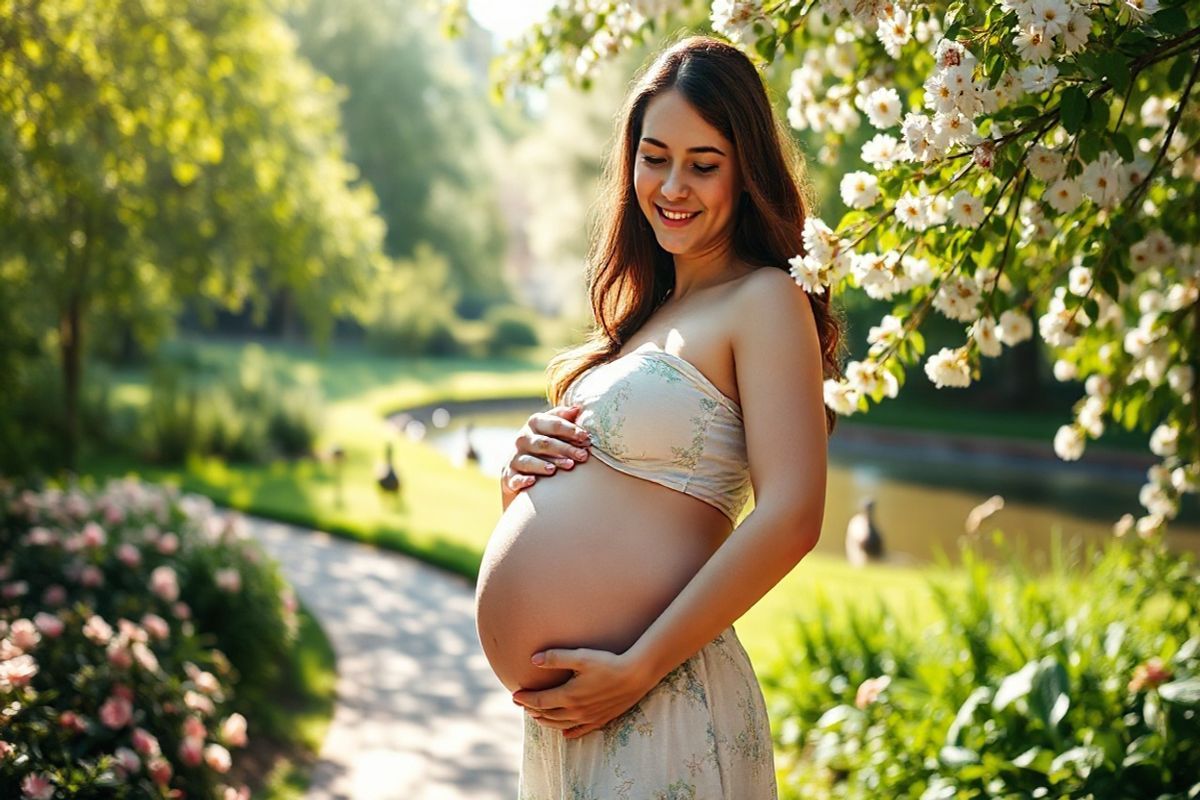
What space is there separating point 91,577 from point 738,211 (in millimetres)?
3289

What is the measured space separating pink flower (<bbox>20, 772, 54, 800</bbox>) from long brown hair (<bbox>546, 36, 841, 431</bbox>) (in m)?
1.54

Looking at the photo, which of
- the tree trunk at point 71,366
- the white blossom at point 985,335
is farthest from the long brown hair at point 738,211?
the tree trunk at point 71,366

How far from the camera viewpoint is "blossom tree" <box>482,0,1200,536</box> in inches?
77.1

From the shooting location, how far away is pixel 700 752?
1934mm

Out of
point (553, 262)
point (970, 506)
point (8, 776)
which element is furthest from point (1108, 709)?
point (553, 262)

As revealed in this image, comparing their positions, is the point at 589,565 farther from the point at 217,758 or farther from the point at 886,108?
the point at 217,758

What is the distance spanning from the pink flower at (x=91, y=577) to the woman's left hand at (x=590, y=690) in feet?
9.92

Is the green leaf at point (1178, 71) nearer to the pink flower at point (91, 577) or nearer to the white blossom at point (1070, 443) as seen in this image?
the white blossom at point (1070, 443)

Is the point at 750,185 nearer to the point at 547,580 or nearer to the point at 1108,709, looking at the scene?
the point at 547,580

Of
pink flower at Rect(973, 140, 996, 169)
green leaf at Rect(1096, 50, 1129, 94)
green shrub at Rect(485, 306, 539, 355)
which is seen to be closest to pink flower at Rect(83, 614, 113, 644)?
pink flower at Rect(973, 140, 996, 169)

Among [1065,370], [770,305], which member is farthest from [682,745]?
[1065,370]

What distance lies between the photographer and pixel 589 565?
6.46 feet

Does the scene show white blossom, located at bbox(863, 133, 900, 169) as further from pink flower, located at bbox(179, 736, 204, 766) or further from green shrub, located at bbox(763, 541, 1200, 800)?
pink flower, located at bbox(179, 736, 204, 766)

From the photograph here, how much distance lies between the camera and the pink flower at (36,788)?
8.67 feet
